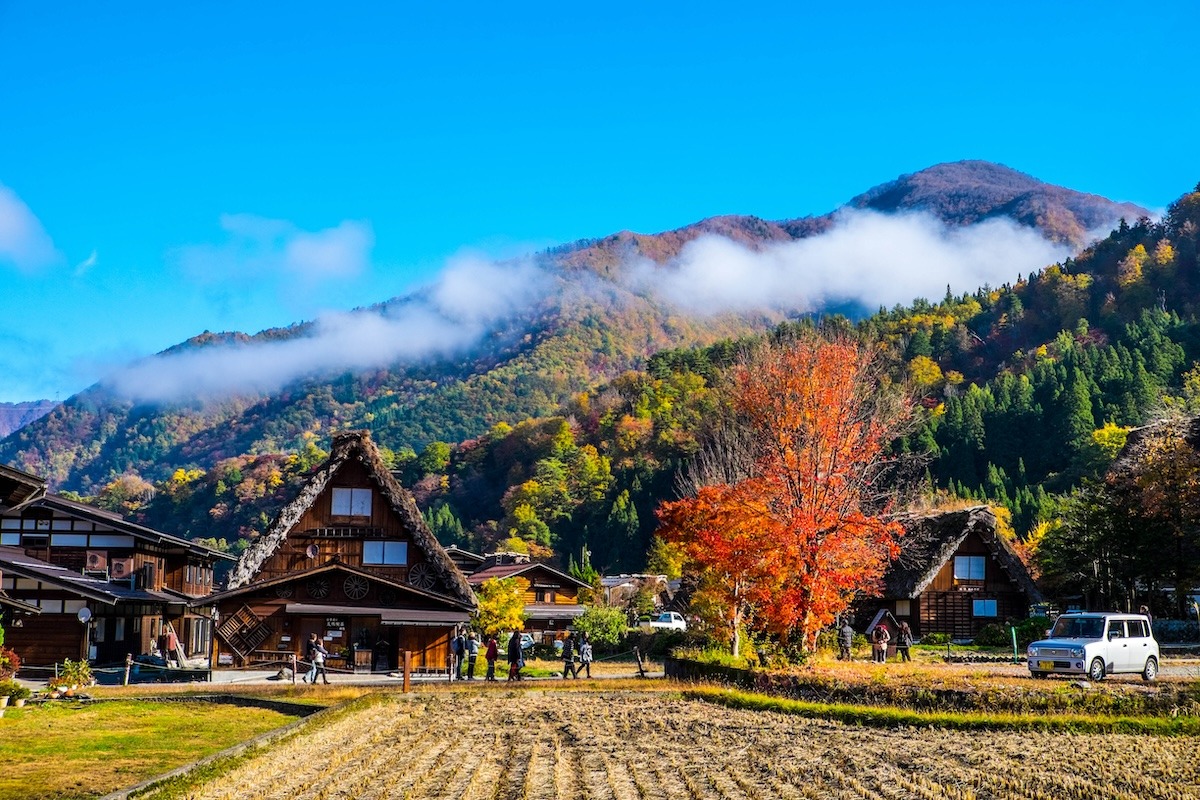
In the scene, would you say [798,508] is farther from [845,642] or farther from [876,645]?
[876,645]

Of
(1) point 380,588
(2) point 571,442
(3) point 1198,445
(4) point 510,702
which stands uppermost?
(2) point 571,442

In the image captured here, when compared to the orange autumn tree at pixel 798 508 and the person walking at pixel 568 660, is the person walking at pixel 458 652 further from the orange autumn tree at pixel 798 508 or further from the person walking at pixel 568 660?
the orange autumn tree at pixel 798 508

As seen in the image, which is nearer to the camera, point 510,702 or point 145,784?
point 145,784

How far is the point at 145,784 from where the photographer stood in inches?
530

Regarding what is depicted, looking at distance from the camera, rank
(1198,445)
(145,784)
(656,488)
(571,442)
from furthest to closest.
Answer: (571,442) → (656,488) → (1198,445) → (145,784)

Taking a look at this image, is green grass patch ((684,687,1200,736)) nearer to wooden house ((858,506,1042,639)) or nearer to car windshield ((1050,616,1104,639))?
car windshield ((1050,616,1104,639))

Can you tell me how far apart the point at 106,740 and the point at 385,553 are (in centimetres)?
2458

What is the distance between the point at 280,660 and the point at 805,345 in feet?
68.8

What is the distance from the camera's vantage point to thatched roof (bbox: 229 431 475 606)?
4256 cm

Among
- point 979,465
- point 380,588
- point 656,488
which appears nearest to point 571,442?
point 656,488

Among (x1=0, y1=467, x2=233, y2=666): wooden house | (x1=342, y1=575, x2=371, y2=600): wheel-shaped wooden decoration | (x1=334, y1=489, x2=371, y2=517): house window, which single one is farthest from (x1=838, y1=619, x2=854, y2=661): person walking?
(x1=0, y1=467, x2=233, y2=666): wooden house

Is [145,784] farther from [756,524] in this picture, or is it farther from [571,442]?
[571,442]

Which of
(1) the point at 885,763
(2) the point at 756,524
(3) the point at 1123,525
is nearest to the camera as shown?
(1) the point at 885,763


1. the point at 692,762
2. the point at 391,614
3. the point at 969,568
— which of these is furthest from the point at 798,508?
the point at 969,568
